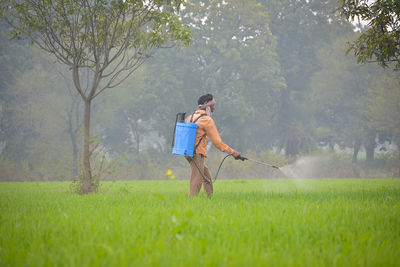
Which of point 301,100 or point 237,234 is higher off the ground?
point 301,100

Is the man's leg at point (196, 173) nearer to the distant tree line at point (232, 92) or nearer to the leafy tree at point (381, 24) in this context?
the leafy tree at point (381, 24)

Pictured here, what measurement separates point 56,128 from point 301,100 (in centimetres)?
2355

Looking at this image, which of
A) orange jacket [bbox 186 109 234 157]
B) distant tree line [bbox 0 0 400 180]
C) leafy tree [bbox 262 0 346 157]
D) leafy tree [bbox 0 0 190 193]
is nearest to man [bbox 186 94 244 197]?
orange jacket [bbox 186 109 234 157]

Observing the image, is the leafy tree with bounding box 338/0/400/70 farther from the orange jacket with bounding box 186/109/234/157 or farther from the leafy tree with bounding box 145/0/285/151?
the leafy tree with bounding box 145/0/285/151

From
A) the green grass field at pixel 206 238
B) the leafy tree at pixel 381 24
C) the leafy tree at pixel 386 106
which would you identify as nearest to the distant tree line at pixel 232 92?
the leafy tree at pixel 386 106

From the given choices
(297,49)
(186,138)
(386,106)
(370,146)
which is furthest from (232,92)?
(186,138)

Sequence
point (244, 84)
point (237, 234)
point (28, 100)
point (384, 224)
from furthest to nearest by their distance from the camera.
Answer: point (244, 84) < point (28, 100) < point (384, 224) < point (237, 234)

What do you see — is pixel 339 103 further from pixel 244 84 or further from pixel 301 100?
pixel 244 84

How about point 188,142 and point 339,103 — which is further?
point 339,103

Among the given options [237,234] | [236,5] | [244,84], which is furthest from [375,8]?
[236,5]

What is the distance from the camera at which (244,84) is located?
3394 centimetres

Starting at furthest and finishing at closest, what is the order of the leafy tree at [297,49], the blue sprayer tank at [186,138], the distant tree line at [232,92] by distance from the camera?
the leafy tree at [297,49] → the distant tree line at [232,92] → the blue sprayer tank at [186,138]

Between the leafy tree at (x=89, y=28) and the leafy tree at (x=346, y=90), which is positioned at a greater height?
the leafy tree at (x=346, y=90)

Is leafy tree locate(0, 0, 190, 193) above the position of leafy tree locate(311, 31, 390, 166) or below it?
below
